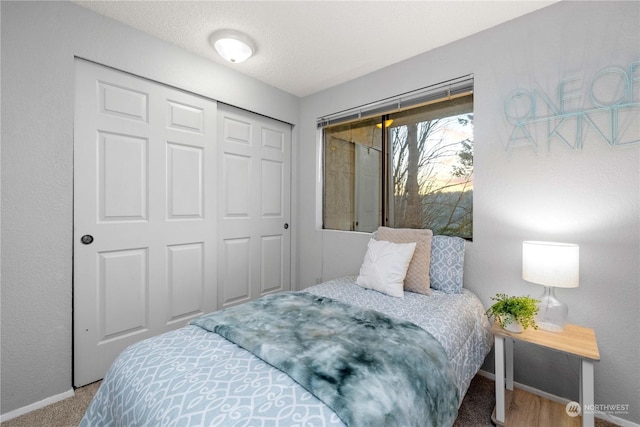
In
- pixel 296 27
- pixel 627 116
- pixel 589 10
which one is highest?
pixel 296 27

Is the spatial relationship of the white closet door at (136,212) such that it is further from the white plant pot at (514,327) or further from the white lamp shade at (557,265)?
the white lamp shade at (557,265)

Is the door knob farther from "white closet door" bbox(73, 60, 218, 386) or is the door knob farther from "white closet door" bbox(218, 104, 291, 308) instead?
"white closet door" bbox(218, 104, 291, 308)

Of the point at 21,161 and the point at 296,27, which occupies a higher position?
the point at 296,27

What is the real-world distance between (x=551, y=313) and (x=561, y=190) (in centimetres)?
75

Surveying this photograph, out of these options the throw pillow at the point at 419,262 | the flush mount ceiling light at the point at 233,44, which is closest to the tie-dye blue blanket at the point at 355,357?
the throw pillow at the point at 419,262

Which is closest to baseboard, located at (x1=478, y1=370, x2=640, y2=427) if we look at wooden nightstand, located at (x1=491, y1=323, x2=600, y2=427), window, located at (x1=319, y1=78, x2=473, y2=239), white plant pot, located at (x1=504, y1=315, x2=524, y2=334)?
wooden nightstand, located at (x1=491, y1=323, x2=600, y2=427)

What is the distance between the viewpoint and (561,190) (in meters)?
1.78

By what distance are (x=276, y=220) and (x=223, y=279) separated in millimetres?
834

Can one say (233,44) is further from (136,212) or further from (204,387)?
(204,387)

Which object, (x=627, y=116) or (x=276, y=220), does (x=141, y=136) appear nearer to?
(x=276, y=220)

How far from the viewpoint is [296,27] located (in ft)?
6.71

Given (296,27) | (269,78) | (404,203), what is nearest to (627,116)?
(404,203)

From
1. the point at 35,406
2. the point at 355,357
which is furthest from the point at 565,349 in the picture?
the point at 35,406

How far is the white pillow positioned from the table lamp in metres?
0.68
